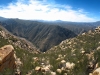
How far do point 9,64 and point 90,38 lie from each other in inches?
1643

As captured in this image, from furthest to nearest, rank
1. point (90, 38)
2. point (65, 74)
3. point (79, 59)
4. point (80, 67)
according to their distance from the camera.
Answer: point (90, 38) → point (79, 59) → point (80, 67) → point (65, 74)

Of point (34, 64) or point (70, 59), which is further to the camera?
point (70, 59)

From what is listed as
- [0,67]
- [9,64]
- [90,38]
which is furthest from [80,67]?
[90,38]

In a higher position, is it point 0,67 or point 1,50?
point 1,50

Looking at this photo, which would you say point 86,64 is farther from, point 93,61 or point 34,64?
point 34,64

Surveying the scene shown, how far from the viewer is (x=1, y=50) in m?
29.8

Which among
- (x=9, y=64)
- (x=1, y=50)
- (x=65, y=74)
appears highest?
(x=1, y=50)

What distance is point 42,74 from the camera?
105 feet

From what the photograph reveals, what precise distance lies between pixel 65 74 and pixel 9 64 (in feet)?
33.1

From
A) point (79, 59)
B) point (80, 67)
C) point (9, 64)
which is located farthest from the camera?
point (79, 59)

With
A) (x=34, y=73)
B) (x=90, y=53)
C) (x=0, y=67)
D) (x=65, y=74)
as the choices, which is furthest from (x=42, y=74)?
(x=90, y=53)

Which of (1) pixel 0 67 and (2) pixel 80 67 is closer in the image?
(1) pixel 0 67

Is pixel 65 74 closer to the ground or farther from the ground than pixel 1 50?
closer to the ground

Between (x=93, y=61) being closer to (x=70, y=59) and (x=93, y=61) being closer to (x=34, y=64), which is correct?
(x=70, y=59)
